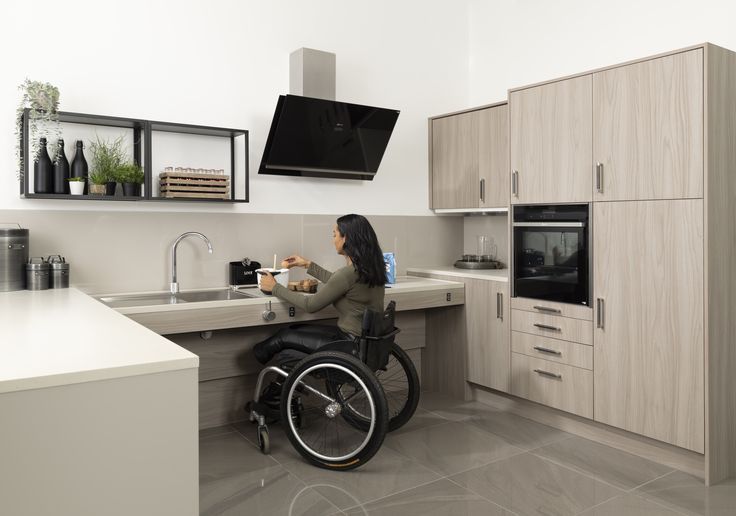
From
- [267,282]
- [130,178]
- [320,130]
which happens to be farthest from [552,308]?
[130,178]

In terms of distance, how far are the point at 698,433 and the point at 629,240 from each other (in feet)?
3.08

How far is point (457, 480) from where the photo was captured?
280 cm

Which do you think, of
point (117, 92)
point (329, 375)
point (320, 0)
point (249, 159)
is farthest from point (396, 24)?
point (329, 375)

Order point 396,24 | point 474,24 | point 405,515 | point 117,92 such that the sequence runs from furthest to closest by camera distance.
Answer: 1. point 474,24
2. point 396,24
3. point 117,92
4. point 405,515

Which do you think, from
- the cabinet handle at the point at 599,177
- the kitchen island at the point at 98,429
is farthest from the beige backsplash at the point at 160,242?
the kitchen island at the point at 98,429

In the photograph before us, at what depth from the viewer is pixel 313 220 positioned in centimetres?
403

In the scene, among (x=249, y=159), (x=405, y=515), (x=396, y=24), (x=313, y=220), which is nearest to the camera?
(x=405, y=515)

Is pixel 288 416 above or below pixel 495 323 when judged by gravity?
below

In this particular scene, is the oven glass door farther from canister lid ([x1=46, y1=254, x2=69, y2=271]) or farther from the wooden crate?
canister lid ([x1=46, y1=254, x2=69, y2=271])

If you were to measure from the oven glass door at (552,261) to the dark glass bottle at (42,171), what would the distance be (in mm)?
2506

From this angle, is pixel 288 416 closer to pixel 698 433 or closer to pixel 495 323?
pixel 495 323

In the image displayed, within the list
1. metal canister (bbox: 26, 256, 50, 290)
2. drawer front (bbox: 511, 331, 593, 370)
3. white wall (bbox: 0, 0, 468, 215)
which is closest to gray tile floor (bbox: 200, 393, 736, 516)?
drawer front (bbox: 511, 331, 593, 370)

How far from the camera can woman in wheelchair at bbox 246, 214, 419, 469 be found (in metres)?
2.77

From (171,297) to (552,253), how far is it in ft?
6.90
